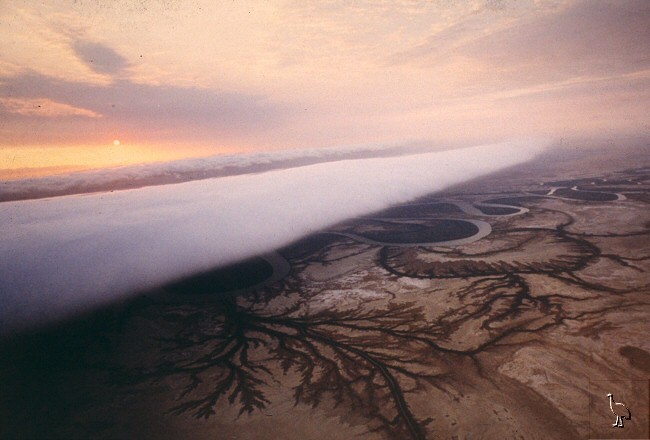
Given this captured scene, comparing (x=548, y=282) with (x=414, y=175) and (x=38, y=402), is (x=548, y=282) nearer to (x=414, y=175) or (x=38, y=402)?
(x=38, y=402)

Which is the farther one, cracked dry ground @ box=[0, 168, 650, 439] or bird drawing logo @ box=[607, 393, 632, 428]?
cracked dry ground @ box=[0, 168, 650, 439]

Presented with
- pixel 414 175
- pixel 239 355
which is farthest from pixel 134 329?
pixel 414 175

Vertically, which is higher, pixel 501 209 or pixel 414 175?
pixel 414 175

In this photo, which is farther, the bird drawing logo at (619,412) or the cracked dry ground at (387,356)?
the cracked dry ground at (387,356)
